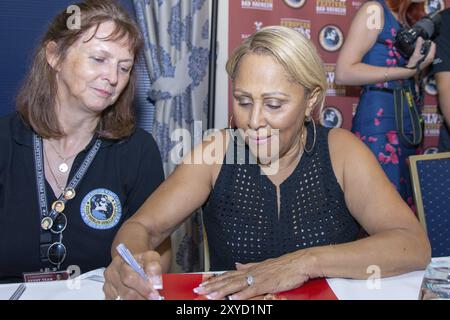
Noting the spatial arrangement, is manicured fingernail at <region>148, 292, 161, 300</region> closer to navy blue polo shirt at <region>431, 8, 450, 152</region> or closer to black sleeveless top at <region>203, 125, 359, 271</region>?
black sleeveless top at <region>203, 125, 359, 271</region>

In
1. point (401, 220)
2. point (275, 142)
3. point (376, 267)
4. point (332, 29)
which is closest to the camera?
point (376, 267)

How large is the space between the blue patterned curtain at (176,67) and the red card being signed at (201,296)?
5.95 ft

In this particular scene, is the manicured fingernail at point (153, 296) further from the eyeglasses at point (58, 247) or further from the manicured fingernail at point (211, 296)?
the eyeglasses at point (58, 247)

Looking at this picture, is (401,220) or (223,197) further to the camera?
(223,197)

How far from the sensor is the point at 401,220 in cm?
155

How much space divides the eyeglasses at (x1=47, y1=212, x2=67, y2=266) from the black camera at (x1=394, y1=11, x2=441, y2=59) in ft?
6.23

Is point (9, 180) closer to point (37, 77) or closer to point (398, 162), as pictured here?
point (37, 77)

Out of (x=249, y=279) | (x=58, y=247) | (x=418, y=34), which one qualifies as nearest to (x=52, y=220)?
(x=58, y=247)

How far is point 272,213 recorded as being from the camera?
1.70 metres

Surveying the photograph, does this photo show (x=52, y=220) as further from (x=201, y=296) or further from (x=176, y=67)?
(x=176, y=67)

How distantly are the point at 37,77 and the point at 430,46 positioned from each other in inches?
76.0

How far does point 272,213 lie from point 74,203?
2.18 feet
